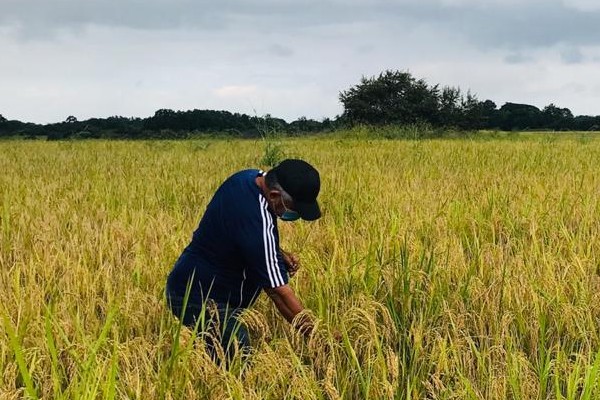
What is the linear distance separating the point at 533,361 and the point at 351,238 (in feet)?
4.81

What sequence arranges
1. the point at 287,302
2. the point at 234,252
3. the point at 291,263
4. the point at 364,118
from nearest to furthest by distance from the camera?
the point at 287,302 < the point at 234,252 < the point at 291,263 < the point at 364,118

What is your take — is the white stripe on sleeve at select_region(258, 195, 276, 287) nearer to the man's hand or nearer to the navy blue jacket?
the navy blue jacket

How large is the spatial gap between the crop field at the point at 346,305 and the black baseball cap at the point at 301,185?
1.38 ft

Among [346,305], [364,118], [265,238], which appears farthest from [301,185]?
[364,118]

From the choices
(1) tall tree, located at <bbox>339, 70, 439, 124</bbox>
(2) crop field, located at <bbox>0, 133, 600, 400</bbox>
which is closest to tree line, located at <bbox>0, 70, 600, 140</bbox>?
(1) tall tree, located at <bbox>339, 70, 439, 124</bbox>

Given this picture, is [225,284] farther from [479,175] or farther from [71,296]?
[479,175]

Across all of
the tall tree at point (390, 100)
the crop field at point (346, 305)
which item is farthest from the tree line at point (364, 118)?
the crop field at point (346, 305)

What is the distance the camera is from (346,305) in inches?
97.1

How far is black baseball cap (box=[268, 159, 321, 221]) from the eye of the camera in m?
2.22

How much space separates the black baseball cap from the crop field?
42 cm

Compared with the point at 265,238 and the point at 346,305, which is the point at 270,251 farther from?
the point at 346,305

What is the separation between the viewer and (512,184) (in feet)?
20.1

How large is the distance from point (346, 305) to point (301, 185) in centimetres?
60

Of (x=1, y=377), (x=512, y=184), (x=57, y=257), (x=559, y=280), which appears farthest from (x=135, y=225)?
(x=512, y=184)
